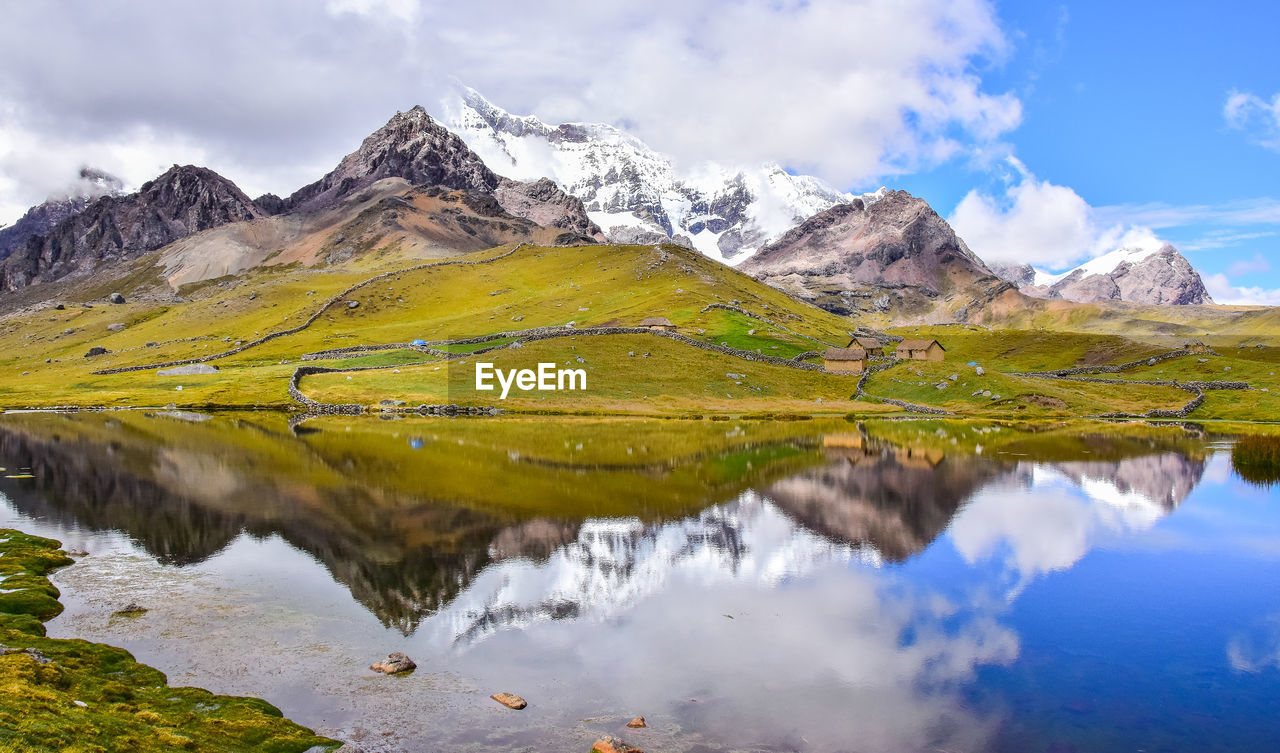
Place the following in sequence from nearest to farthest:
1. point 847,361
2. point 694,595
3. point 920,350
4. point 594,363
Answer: point 694,595 < point 594,363 < point 847,361 < point 920,350

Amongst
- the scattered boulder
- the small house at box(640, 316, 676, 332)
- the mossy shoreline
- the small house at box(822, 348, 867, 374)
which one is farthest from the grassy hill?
the mossy shoreline

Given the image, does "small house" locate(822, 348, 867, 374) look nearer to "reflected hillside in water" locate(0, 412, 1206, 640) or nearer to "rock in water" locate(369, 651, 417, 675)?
"reflected hillside in water" locate(0, 412, 1206, 640)

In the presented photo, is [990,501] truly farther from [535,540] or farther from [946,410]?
[946,410]

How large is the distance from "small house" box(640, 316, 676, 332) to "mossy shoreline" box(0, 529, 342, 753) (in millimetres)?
124425

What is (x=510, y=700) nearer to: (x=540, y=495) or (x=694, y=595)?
(x=694, y=595)

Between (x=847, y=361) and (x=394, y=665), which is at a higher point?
(x=847, y=361)

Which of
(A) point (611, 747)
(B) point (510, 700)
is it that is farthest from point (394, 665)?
(A) point (611, 747)

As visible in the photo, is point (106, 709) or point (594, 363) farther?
point (594, 363)

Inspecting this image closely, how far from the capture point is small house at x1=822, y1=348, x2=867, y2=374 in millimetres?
136125

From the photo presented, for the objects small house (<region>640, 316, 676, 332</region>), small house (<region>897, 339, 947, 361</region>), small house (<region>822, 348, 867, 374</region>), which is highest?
small house (<region>640, 316, 676, 332</region>)

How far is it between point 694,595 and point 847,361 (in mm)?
113141

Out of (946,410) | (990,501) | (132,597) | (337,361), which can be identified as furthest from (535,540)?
(337,361)

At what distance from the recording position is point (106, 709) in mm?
17391

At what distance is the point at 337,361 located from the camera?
138m
